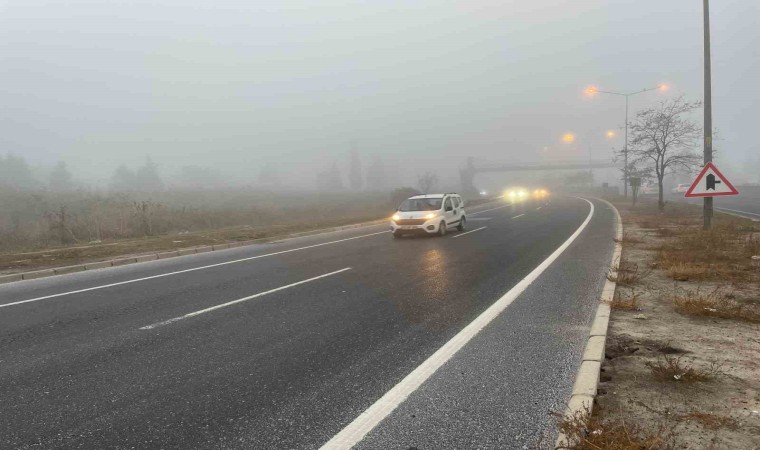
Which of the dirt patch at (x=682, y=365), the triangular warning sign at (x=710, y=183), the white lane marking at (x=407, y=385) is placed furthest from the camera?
the triangular warning sign at (x=710, y=183)

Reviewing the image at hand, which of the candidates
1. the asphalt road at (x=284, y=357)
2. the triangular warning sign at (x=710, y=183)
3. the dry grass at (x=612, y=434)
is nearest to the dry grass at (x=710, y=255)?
the triangular warning sign at (x=710, y=183)

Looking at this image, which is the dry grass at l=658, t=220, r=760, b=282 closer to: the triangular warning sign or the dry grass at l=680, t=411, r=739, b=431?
the triangular warning sign

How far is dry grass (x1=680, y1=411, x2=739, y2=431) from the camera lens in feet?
9.21

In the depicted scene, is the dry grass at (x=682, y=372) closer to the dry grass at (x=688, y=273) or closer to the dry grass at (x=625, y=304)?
the dry grass at (x=625, y=304)

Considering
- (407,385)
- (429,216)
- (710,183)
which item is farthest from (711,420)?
(429,216)

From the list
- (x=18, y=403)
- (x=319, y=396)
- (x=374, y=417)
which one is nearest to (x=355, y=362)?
(x=319, y=396)

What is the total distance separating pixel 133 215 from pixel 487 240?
16703mm

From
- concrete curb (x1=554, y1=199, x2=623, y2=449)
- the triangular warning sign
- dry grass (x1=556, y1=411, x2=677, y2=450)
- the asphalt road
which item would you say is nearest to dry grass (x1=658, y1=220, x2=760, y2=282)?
the triangular warning sign

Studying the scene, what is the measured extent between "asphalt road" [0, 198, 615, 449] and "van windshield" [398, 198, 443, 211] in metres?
7.66

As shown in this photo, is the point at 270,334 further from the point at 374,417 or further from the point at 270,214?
the point at 270,214

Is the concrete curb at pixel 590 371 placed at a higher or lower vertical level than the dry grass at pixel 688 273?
higher

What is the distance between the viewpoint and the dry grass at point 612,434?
2.54 m

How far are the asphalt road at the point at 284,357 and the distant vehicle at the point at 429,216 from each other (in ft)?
21.5

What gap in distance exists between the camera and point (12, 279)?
32.1 ft
